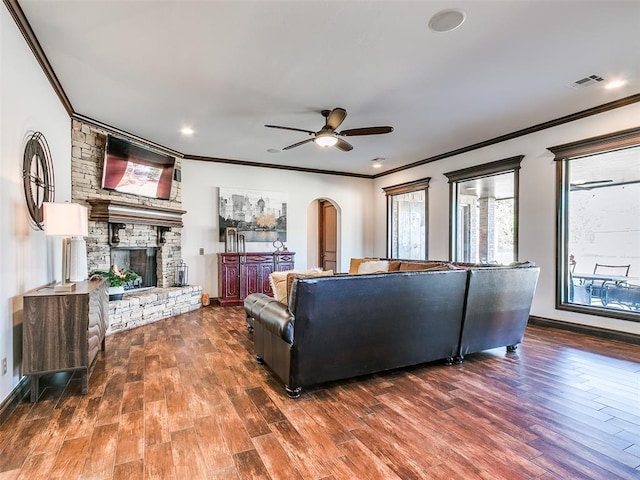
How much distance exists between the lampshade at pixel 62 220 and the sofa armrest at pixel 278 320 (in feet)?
5.72

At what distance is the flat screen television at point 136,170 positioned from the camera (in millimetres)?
4871

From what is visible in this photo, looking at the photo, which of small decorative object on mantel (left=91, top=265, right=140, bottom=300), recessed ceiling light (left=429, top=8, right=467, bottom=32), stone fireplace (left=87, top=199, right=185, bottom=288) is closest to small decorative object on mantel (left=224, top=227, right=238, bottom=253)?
stone fireplace (left=87, top=199, right=185, bottom=288)

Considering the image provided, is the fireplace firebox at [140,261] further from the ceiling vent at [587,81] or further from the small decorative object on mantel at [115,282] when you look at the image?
the ceiling vent at [587,81]

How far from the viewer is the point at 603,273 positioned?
14.7ft

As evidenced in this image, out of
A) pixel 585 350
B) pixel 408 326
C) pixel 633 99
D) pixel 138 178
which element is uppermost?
pixel 633 99

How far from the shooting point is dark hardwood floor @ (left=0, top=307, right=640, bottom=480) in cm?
179

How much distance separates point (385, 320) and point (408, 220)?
5.11 metres

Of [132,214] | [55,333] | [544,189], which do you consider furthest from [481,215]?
[55,333]

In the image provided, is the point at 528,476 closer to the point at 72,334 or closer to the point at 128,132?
the point at 72,334

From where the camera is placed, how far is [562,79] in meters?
3.46

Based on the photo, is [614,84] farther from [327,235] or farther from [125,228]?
[125,228]

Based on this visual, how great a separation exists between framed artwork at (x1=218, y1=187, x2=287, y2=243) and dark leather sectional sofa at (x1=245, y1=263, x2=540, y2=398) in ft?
11.7

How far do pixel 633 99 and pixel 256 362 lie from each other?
5301 mm

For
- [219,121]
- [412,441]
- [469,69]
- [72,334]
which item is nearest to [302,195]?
[219,121]
